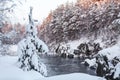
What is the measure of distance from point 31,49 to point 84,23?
182 feet

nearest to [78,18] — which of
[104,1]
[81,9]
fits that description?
[81,9]

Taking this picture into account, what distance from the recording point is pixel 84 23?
72062 mm

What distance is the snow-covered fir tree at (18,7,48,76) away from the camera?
56.3ft

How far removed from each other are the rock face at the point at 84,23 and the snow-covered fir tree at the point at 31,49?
41.8 meters

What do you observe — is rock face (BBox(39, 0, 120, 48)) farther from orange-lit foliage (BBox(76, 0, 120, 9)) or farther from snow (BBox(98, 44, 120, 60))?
snow (BBox(98, 44, 120, 60))

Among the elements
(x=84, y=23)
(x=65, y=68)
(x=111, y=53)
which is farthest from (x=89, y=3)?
(x=111, y=53)

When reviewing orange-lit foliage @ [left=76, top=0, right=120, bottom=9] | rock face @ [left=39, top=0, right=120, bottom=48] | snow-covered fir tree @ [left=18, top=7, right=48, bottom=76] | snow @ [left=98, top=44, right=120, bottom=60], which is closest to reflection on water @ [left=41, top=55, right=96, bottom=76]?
snow @ [left=98, top=44, right=120, bottom=60]

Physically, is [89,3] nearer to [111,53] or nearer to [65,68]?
[65,68]

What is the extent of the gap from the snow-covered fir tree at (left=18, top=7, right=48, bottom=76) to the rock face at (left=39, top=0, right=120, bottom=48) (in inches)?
1646

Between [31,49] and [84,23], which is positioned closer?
[31,49]

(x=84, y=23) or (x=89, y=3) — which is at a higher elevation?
(x=89, y=3)

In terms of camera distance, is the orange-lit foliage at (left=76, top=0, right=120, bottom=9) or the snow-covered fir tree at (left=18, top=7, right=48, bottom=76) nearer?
the snow-covered fir tree at (left=18, top=7, right=48, bottom=76)

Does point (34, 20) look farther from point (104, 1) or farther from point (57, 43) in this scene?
point (57, 43)

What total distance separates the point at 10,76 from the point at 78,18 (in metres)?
61.2
